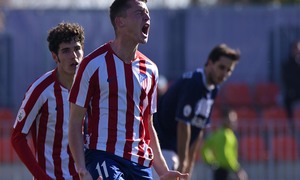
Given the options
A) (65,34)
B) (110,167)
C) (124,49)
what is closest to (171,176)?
(110,167)

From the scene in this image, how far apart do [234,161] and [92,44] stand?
18.2ft

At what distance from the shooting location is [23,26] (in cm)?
2191

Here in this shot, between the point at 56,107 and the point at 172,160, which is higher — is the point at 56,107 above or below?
above

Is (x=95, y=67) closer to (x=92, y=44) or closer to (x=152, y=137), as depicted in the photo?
(x=152, y=137)

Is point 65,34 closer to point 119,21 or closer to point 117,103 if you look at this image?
point 119,21

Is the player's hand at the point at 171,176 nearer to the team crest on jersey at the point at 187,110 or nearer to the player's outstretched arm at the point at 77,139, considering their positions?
the player's outstretched arm at the point at 77,139

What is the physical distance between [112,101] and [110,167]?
46 centimetres

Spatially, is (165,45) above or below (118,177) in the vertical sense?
above

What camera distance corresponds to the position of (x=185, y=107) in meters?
10.2

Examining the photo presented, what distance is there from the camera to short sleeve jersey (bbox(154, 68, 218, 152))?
33.5 feet

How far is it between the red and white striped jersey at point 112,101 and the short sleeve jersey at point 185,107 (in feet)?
9.56

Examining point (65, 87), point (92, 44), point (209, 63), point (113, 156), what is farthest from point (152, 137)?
point (92, 44)

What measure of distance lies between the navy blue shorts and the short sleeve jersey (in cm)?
296

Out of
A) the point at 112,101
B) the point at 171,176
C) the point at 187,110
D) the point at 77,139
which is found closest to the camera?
the point at 77,139
